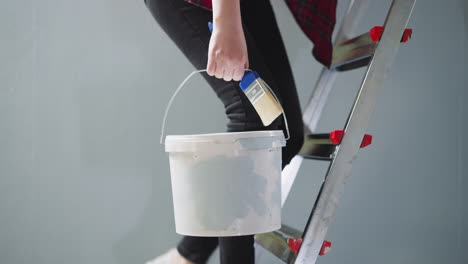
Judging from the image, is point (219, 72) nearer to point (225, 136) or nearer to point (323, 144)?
point (225, 136)

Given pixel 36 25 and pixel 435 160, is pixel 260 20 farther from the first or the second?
pixel 435 160

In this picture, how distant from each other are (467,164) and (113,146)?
4.58ft

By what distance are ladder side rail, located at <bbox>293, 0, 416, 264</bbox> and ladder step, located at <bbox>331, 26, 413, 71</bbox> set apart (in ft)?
0.07

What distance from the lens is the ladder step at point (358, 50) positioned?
1.01 m

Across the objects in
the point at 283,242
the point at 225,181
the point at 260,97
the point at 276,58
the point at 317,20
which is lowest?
the point at 283,242

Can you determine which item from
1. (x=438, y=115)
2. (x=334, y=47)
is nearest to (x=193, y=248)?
(x=334, y=47)

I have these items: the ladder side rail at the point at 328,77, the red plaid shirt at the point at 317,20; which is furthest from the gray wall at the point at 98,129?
the red plaid shirt at the point at 317,20

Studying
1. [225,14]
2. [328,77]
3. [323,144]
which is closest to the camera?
[225,14]

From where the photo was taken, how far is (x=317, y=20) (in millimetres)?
1166

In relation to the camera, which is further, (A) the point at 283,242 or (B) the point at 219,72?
(A) the point at 283,242

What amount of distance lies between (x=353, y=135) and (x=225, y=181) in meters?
0.34

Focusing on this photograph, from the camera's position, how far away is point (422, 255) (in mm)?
1701

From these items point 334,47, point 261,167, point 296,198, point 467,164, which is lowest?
point 296,198

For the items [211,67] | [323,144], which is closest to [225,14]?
[211,67]
